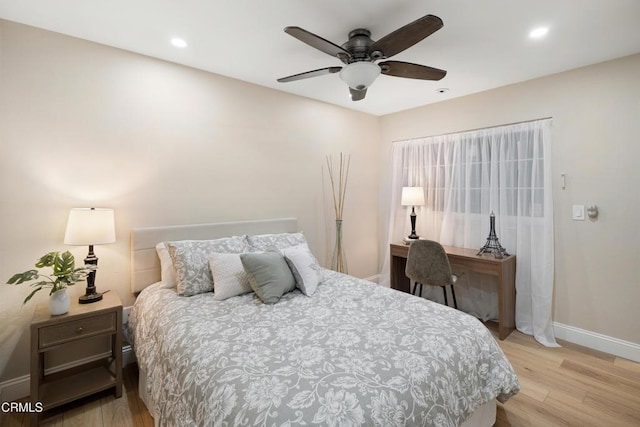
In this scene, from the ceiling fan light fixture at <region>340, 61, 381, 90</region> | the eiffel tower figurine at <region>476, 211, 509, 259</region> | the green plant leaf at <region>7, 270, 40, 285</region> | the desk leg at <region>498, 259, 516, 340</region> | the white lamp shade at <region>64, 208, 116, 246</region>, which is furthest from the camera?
the eiffel tower figurine at <region>476, 211, 509, 259</region>

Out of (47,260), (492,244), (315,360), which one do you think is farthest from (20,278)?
(492,244)

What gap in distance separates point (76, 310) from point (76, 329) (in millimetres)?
128

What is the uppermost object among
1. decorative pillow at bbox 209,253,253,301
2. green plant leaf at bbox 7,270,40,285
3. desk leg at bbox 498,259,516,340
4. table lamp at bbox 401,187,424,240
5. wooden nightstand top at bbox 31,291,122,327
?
table lamp at bbox 401,187,424,240

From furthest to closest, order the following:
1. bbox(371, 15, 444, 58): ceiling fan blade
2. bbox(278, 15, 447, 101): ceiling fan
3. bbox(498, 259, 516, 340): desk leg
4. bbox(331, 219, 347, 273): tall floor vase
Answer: bbox(331, 219, 347, 273): tall floor vase < bbox(498, 259, 516, 340): desk leg < bbox(278, 15, 447, 101): ceiling fan < bbox(371, 15, 444, 58): ceiling fan blade

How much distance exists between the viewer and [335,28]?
2062 millimetres

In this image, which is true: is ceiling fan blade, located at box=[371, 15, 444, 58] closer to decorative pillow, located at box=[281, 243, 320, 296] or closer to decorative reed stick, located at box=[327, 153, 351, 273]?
decorative pillow, located at box=[281, 243, 320, 296]

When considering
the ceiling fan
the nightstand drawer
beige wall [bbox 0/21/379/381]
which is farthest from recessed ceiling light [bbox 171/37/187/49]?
the nightstand drawer

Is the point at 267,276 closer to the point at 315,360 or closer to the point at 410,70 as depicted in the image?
the point at 315,360

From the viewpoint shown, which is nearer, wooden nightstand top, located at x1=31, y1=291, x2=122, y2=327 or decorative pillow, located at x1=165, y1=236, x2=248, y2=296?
wooden nightstand top, located at x1=31, y1=291, x2=122, y2=327

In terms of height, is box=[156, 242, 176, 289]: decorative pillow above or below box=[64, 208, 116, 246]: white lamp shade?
below

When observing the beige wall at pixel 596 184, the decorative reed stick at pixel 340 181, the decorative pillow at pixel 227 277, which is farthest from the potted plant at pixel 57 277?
the beige wall at pixel 596 184

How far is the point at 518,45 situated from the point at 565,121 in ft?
3.37

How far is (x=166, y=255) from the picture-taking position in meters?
2.38

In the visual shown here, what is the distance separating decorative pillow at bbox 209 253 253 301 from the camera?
2150 mm
